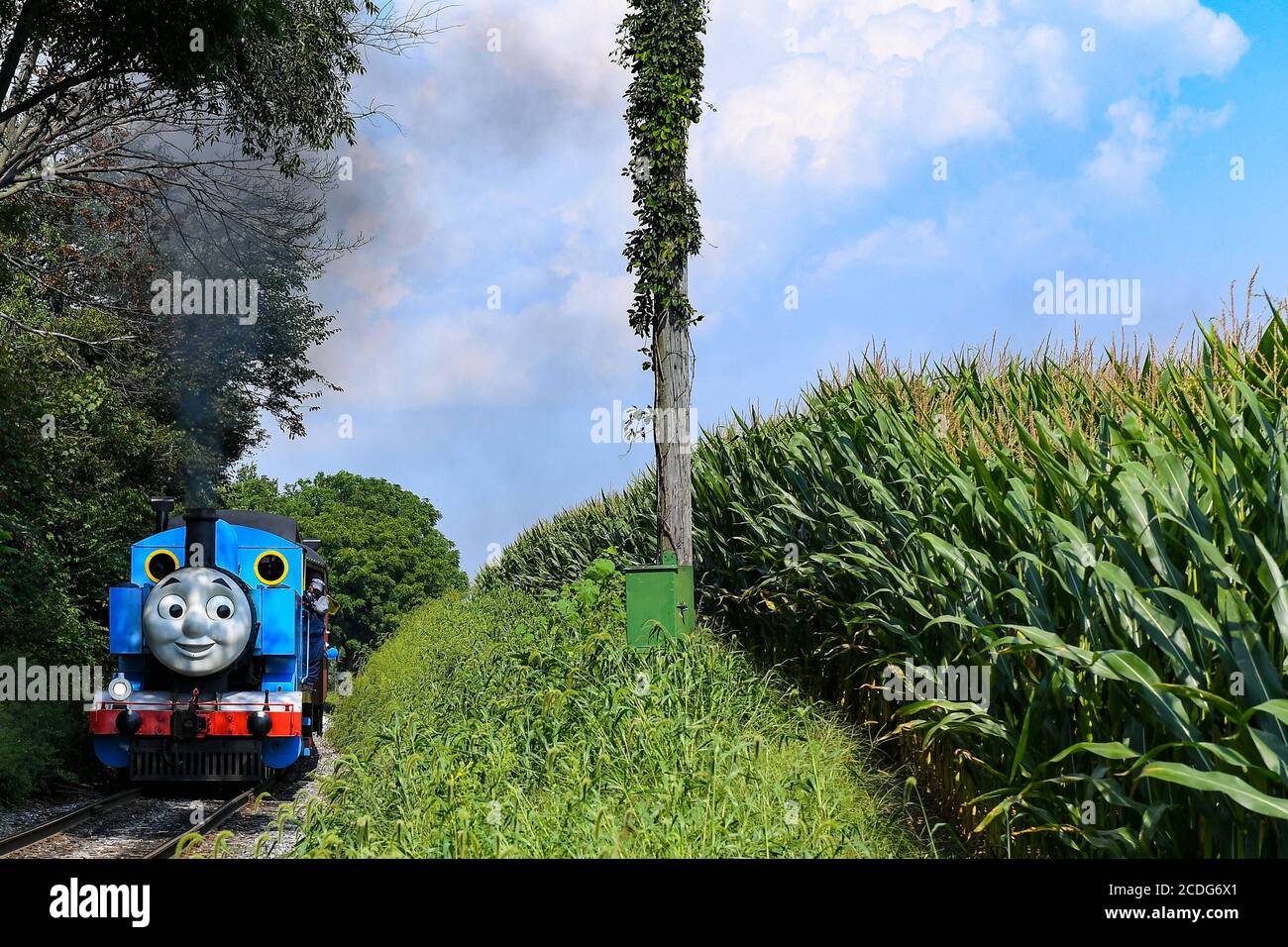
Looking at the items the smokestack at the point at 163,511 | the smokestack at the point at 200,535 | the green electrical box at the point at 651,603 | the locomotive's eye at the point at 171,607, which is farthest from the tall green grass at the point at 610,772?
the smokestack at the point at 163,511

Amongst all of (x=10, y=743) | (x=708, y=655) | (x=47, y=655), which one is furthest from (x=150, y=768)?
(x=708, y=655)

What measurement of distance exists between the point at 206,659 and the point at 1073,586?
8.15 metres

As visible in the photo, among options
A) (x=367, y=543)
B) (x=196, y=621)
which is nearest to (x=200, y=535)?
(x=196, y=621)

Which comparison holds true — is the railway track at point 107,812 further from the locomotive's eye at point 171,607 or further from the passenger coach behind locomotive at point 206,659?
the locomotive's eye at point 171,607

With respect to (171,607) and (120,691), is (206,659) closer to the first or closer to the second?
(171,607)

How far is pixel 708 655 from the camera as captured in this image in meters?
8.24

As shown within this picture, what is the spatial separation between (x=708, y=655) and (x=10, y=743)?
22.2 feet

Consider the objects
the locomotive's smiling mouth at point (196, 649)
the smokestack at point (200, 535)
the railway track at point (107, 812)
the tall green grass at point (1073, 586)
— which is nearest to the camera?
the tall green grass at point (1073, 586)

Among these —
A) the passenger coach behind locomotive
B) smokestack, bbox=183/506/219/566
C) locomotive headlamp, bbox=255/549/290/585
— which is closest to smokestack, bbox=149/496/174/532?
the passenger coach behind locomotive

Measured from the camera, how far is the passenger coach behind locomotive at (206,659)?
9781 millimetres

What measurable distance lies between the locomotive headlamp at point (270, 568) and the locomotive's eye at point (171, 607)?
0.92 meters

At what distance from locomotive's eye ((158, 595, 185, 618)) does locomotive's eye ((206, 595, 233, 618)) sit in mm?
248
